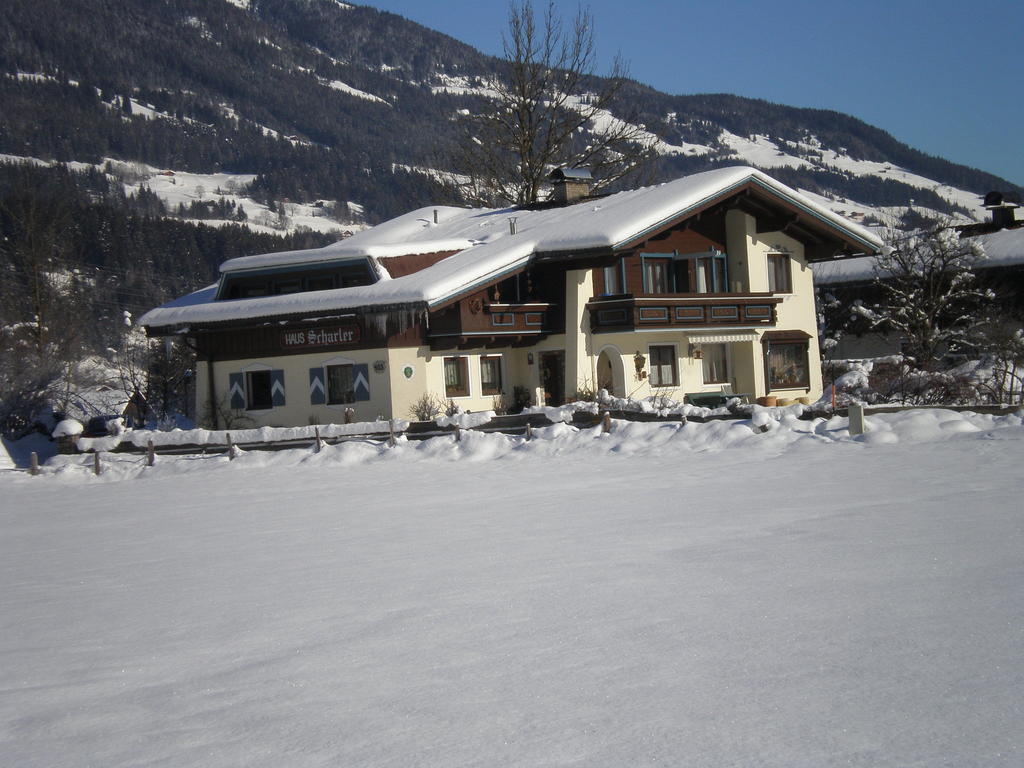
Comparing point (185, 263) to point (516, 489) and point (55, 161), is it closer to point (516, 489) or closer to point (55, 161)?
point (516, 489)

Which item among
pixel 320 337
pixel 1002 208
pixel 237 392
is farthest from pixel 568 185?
pixel 1002 208

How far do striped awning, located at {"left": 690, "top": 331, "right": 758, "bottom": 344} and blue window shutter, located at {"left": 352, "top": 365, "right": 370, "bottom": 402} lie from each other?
10.0 meters

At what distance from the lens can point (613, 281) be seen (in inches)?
Result: 1261

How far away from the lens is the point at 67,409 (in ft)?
117

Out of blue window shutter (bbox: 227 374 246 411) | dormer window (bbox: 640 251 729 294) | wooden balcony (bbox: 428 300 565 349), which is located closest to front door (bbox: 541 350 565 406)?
wooden balcony (bbox: 428 300 565 349)

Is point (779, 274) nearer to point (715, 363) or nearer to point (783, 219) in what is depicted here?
point (783, 219)

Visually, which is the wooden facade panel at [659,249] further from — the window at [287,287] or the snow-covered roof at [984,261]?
the snow-covered roof at [984,261]

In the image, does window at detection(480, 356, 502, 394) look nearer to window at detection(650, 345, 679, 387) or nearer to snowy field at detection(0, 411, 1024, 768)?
window at detection(650, 345, 679, 387)

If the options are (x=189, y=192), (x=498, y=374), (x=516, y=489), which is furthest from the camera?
(x=189, y=192)

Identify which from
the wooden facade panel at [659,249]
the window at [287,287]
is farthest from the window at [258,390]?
the wooden facade panel at [659,249]

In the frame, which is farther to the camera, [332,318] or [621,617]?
[332,318]

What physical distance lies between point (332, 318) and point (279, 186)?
171931 millimetres

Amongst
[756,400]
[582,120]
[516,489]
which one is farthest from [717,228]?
[516,489]

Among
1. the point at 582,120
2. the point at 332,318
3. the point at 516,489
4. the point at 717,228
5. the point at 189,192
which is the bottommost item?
the point at 516,489
